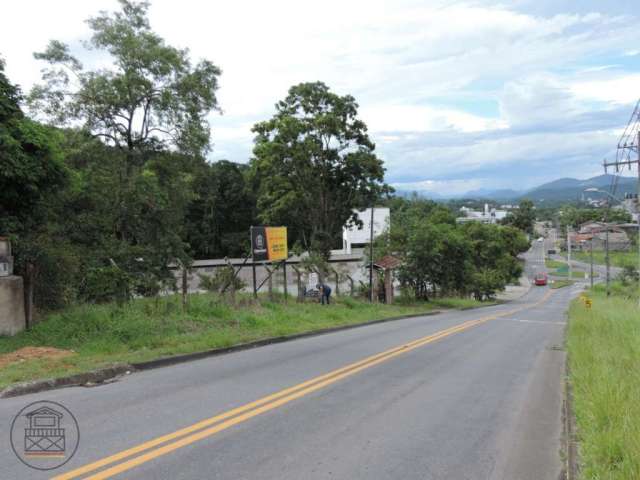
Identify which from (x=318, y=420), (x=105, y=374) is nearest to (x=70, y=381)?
(x=105, y=374)

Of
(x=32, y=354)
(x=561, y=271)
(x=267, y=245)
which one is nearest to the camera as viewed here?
(x=32, y=354)

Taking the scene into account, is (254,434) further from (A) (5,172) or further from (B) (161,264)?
(B) (161,264)

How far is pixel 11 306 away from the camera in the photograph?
1108 centimetres

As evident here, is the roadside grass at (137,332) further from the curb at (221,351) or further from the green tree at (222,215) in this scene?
the green tree at (222,215)

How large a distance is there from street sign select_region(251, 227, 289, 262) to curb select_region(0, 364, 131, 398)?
10819mm

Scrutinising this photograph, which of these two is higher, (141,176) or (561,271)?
(141,176)

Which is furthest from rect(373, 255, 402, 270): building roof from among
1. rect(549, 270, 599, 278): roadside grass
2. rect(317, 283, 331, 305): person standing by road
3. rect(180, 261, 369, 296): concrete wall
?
→ rect(549, 270, 599, 278): roadside grass

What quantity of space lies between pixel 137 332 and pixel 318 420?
271 inches

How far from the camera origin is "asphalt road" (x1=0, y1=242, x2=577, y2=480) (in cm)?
516

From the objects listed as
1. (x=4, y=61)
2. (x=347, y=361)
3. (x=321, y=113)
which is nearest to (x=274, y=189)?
(x=321, y=113)

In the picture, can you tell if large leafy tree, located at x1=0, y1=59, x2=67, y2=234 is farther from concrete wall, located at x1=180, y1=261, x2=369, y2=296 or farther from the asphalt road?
concrete wall, located at x1=180, y1=261, x2=369, y2=296

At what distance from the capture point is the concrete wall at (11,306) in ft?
35.8

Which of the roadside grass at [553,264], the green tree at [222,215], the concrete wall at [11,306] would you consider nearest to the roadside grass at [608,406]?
the concrete wall at [11,306]

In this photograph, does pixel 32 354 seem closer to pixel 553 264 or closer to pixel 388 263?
pixel 388 263
